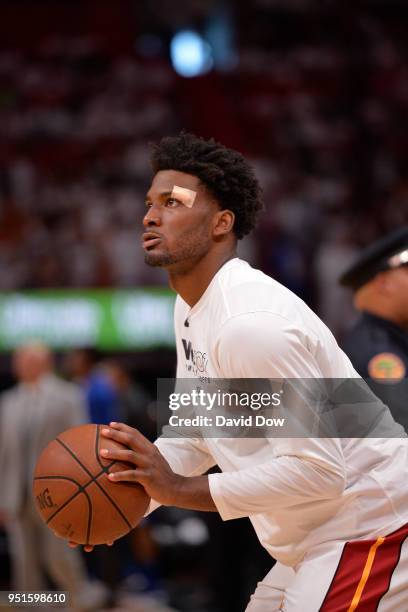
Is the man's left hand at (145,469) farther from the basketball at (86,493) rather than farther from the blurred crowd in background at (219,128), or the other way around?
the blurred crowd in background at (219,128)

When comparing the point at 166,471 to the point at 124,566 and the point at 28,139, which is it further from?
the point at 28,139

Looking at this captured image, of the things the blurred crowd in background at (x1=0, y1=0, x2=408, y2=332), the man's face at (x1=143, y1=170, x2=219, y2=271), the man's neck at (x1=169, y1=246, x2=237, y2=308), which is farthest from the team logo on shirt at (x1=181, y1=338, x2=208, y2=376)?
the blurred crowd in background at (x1=0, y1=0, x2=408, y2=332)

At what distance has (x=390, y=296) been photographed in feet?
15.2

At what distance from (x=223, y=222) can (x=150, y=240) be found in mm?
248

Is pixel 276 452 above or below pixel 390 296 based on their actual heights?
below

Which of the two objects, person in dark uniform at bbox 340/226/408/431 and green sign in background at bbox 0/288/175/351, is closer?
person in dark uniform at bbox 340/226/408/431

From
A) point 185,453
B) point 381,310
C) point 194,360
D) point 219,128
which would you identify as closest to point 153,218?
point 194,360

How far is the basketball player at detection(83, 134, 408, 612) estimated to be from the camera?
287 centimetres

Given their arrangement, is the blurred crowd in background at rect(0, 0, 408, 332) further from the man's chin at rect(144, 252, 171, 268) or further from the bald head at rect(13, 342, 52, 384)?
the man's chin at rect(144, 252, 171, 268)

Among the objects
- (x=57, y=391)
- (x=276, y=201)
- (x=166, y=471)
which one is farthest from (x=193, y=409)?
(x=276, y=201)

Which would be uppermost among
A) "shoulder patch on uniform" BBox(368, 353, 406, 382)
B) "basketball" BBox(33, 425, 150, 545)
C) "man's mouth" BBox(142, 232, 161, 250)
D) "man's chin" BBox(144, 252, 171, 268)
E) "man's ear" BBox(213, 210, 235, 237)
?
"man's ear" BBox(213, 210, 235, 237)

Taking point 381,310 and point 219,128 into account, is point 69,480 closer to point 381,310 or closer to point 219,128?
point 381,310

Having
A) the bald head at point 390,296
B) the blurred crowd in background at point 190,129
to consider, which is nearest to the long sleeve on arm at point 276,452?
the bald head at point 390,296

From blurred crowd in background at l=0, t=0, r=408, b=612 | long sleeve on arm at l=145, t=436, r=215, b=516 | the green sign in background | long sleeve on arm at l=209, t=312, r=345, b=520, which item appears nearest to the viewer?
long sleeve on arm at l=209, t=312, r=345, b=520
